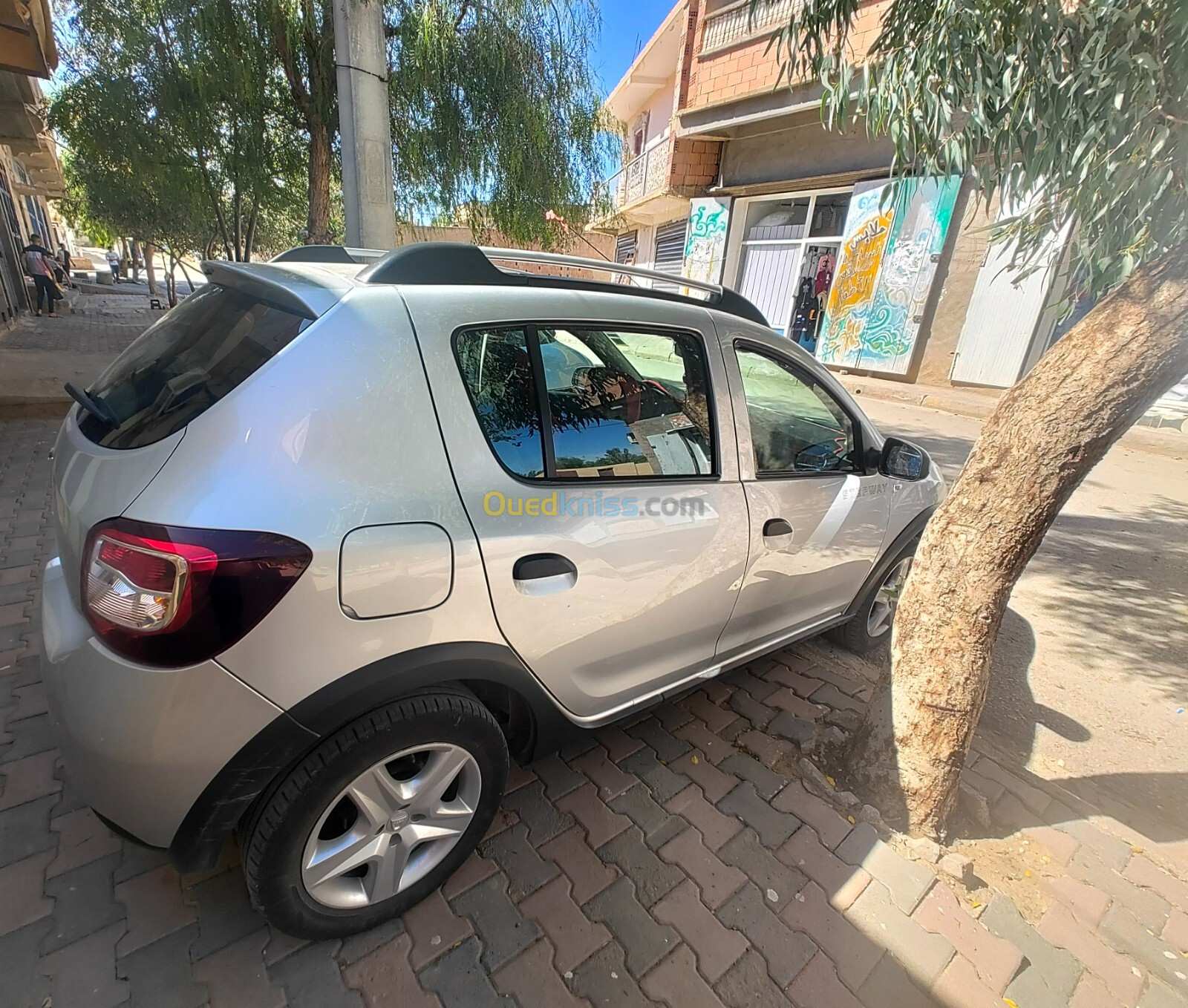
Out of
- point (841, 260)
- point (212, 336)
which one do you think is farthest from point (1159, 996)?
point (841, 260)

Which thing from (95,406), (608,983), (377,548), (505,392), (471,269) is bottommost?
(608,983)

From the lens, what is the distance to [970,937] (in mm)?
1787

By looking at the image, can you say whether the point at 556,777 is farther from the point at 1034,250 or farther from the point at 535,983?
the point at 1034,250

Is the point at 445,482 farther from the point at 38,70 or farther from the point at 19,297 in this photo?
the point at 19,297

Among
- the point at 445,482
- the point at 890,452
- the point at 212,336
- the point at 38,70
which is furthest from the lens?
the point at 38,70

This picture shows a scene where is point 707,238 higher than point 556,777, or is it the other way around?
point 707,238

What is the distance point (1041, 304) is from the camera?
8805 mm

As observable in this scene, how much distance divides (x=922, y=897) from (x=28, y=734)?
3.21m

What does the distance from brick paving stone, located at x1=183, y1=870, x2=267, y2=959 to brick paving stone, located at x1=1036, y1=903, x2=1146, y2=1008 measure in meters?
2.38

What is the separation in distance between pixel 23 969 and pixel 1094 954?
2970 mm

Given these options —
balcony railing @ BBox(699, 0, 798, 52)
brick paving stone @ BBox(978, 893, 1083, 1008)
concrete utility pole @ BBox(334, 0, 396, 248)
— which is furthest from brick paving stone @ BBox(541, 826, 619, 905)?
balcony railing @ BBox(699, 0, 798, 52)

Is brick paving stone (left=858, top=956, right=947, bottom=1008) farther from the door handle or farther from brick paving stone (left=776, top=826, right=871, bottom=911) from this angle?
the door handle

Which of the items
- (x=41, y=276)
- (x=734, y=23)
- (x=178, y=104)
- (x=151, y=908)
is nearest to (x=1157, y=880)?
(x=151, y=908)

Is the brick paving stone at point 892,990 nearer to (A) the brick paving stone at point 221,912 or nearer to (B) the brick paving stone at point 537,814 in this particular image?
(B) the brick paving stone at point 537,814
